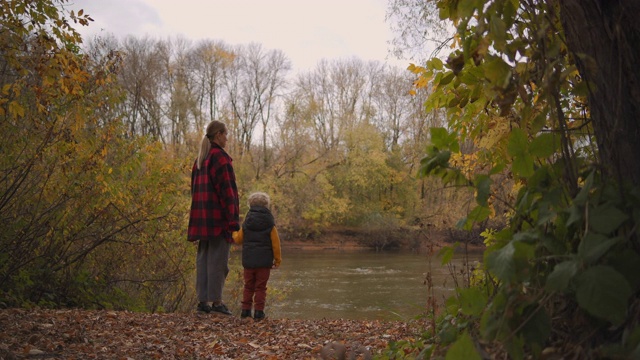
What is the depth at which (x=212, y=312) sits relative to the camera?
280 inches

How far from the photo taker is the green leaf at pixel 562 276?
5.35 ft

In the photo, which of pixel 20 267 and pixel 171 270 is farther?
pixel 171 270

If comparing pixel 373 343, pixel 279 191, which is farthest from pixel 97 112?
pixel 279 191

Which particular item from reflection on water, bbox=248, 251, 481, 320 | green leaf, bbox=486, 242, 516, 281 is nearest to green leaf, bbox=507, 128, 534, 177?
green leaf, bbox=486, 242, 516, 281

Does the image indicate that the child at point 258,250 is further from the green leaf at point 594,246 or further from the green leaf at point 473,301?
the green leaf at point 594,246

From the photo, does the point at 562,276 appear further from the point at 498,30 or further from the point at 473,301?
the point at 498,30

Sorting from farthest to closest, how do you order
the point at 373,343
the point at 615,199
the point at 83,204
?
the point at 83,204
the point at 373,343
the point at 615,199

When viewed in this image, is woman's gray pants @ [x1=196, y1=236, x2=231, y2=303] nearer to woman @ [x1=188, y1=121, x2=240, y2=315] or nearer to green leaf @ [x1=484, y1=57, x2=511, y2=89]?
woman @ [x1=188, y1=121, x2=240, y2=315]

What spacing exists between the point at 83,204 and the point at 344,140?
35107 millimetres

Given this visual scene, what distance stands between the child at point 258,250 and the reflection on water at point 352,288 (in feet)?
5.55

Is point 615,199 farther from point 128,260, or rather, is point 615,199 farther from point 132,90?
point 132,90

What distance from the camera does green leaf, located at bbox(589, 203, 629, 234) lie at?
1.70 meters

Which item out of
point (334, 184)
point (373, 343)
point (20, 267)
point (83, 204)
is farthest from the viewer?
point (334, 184)

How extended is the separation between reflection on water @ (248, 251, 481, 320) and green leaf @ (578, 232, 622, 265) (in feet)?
20.0
